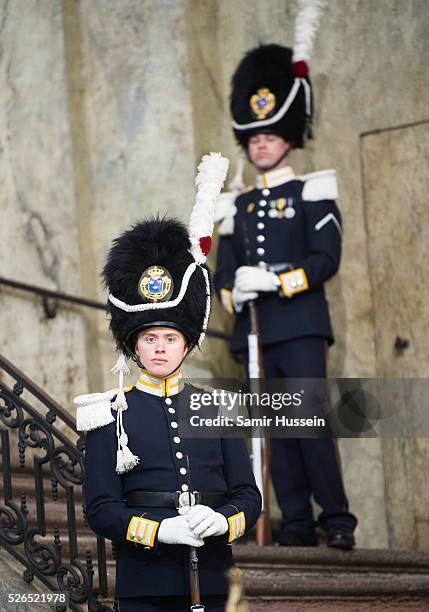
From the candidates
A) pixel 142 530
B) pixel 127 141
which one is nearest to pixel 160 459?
pixel 142 530

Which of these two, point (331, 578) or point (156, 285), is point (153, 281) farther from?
point (331, 578)

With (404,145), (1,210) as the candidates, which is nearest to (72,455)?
(1,210)

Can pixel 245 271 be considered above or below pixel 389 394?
above

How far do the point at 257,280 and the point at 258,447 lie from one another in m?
0.82

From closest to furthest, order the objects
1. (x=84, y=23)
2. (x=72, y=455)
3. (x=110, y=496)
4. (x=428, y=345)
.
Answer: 1. (x=110, y=496)
2. (x=72, y=455)
3. (x=428, y=345)
4. (x=84, y=23)

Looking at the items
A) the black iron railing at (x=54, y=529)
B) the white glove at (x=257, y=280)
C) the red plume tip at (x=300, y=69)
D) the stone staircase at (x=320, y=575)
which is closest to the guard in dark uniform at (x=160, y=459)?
the black iron railing at (x=54, y=529)

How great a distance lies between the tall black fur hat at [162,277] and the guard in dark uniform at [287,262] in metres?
1.93

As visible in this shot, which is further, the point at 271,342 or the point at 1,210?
the point at 1,210

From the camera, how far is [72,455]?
5480 millimetres

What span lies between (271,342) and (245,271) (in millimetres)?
371

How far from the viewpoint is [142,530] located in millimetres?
4207

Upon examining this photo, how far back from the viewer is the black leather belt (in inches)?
170

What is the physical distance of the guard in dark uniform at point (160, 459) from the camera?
14.0 feet

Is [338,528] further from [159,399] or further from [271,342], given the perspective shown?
[159,399]
